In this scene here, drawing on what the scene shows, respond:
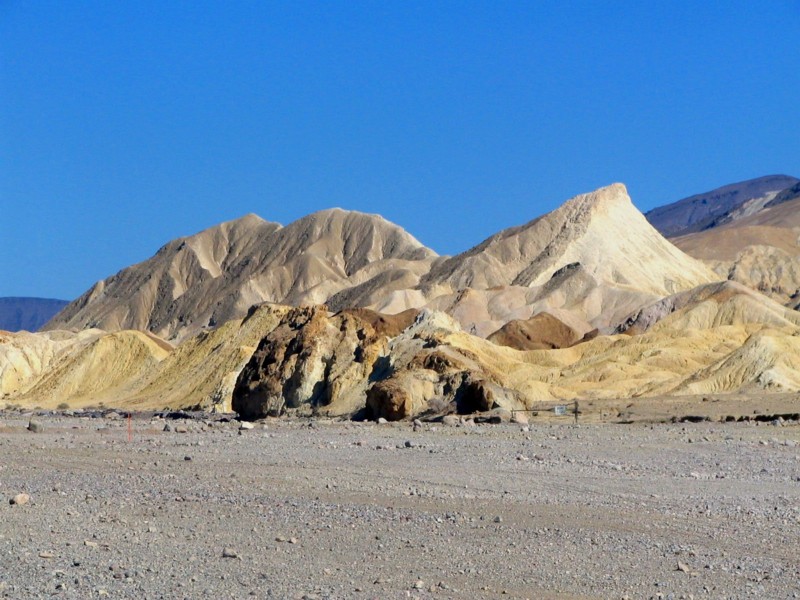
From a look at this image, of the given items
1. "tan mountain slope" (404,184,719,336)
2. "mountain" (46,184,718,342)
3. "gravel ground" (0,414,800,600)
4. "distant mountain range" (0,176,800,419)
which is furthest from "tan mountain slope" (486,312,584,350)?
"gravel ground" (0,414,800,600)

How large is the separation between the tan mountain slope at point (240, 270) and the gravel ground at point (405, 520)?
5071 inches

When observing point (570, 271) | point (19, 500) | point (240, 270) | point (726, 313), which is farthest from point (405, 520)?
point (240, 270)

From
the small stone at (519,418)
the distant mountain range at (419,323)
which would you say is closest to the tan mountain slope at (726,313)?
the distant mountain range at (419,323)

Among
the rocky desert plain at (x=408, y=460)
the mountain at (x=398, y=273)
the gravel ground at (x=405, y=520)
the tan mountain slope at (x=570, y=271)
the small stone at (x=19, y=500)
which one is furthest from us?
the mountain at (x=398, y=273)

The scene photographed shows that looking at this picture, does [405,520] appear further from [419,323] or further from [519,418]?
[419,323]

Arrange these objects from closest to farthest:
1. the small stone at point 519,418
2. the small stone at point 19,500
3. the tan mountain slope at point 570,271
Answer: the small stone at point 19,500, the small stone at point 519,418, the tan mountain slope at point 570,271

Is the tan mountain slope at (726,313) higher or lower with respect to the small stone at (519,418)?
higher

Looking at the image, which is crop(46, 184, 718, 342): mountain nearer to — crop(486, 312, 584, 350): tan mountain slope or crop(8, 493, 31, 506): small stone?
crop(486, 312, 584, 350): tan mountain slope

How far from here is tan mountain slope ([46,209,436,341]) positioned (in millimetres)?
165875

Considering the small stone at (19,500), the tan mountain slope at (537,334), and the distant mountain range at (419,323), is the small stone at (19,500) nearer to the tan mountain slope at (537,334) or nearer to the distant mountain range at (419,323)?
the distant mountain range at (419,323)

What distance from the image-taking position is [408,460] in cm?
2359

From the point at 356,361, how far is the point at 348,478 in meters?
20.7

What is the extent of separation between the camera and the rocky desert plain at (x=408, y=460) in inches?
514

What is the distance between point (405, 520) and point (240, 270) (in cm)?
16752
